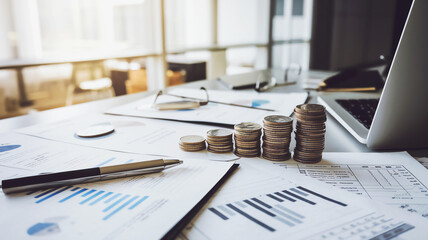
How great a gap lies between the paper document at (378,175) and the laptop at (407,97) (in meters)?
0.04

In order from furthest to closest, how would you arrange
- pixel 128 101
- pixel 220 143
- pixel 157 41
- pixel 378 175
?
1. pixel 157 41
2. pixel 128 101
3. pixel 220 143
4. pixel 378 175

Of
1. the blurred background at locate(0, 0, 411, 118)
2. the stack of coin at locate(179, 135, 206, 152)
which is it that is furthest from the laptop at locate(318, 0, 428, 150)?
the blurred background at locate(0, 0, 411, 118)

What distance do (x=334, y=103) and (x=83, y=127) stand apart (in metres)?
0.72

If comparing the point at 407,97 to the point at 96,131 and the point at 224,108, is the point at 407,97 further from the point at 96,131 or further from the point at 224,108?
the point at 96,131

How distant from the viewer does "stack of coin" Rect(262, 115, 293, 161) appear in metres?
0.62

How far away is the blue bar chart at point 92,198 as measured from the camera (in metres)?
0.46

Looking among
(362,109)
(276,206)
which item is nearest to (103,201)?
(276,206)

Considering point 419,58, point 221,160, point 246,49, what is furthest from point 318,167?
point 246,49

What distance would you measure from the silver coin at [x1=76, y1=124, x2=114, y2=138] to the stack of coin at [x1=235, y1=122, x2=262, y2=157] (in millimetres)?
333

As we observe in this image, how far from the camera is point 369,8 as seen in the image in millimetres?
5219

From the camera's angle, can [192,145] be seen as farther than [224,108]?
No

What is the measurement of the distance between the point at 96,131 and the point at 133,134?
0.09 m

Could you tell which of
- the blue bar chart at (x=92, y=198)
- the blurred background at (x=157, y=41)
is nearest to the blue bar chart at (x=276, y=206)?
the blue bar chart at (x=92, y=198)

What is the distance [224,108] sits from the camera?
102 cm
